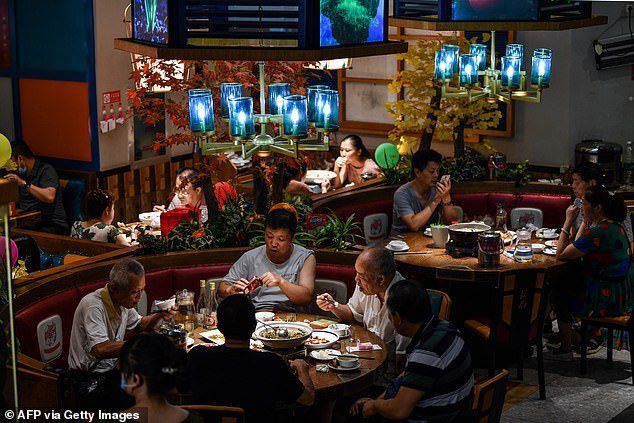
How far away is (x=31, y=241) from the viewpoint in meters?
6.71

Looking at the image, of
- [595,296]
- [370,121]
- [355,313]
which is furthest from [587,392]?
[370,121]

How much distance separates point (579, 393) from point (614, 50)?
14.9 feet

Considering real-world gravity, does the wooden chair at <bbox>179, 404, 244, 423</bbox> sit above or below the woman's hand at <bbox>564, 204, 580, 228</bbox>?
below

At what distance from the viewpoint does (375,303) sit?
5547mm

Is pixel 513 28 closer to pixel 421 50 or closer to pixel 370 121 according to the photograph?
pixel 421 50

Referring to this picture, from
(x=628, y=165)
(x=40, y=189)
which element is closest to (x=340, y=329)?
(x=40, y=189)

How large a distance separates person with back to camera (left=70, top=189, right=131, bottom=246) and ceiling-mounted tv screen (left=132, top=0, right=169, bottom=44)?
6.42 ft

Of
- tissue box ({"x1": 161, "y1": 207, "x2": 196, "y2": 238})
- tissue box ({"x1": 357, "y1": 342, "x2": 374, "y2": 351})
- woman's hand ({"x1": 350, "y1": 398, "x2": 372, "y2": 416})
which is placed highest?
tissue box ({"x1": 161, "y1": 207, "x2": 196, "y2": 238})

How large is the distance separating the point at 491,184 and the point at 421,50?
5.63 ft

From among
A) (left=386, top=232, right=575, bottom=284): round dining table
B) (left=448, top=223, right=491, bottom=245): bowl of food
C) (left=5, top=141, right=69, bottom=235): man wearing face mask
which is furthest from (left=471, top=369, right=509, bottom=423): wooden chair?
(left=5, top=141, right=69, bottom=235): man wearing face mask

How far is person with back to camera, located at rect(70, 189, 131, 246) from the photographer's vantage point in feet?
23.7

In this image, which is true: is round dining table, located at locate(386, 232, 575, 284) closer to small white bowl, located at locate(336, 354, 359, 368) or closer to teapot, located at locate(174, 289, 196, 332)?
small white bowl, located at locate(336, 354, 359, 368)

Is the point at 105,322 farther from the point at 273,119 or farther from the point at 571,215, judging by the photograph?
the point at 571,215

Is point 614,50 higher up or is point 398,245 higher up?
point 614,50
